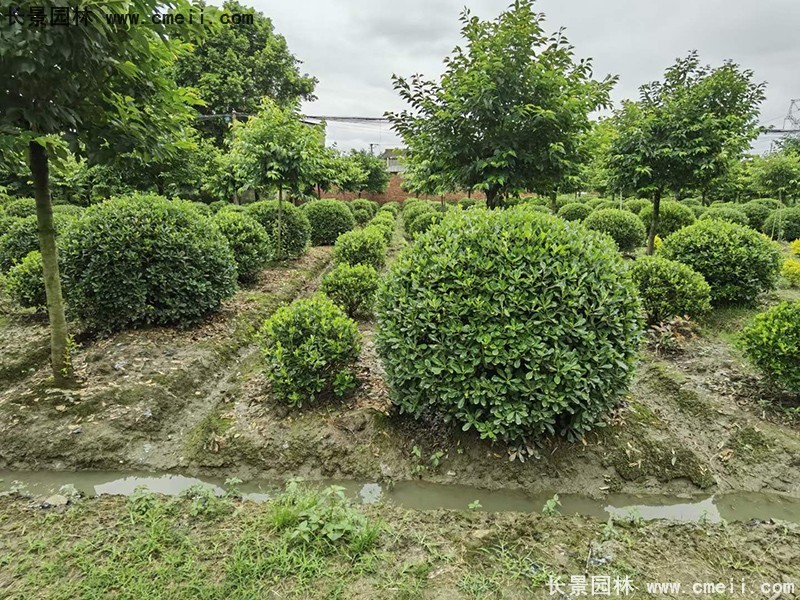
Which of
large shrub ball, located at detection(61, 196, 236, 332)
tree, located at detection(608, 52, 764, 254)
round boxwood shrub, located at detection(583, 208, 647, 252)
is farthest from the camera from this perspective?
round boxwood shrub, located at detection(583, 208, 647, 252)

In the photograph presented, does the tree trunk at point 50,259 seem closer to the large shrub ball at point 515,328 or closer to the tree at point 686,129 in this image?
the large shrub ball at point 515,328

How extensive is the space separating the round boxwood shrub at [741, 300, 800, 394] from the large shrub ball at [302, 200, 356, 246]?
10.1m

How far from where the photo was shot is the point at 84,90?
2.70m

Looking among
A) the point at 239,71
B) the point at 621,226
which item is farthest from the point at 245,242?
the point at 239,71

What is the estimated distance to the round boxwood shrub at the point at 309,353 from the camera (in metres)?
3.47

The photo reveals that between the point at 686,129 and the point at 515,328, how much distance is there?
22.3ft

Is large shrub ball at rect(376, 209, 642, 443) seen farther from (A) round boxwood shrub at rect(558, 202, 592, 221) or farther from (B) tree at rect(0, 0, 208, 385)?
(A) round boxwood shrub at rect(558, 202, 592, 221)

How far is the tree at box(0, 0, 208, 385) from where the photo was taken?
7.45ft

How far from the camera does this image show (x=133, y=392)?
12.0 ft

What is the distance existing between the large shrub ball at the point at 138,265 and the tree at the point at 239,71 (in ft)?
51.8

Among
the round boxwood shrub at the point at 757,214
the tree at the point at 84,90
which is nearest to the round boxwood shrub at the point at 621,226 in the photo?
the round boxwood shrub at the point at 757,214

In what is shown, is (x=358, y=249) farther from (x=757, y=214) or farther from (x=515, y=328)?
(x=757, y=214)

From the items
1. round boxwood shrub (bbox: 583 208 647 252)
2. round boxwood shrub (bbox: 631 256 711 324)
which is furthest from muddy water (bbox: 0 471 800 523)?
round boxwood shrub (bbox: 583 208 647 252)

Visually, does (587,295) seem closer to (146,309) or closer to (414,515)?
(414,515)
